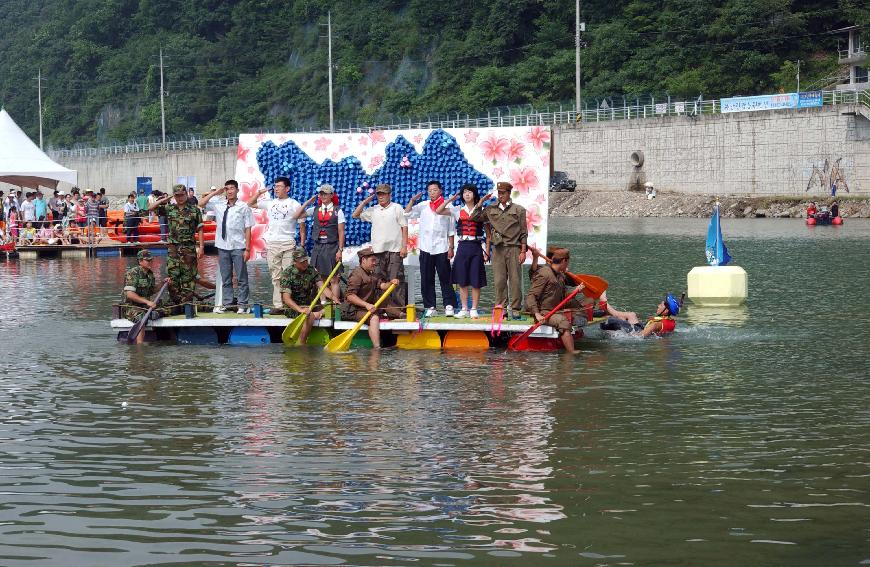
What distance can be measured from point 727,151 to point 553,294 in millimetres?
52785

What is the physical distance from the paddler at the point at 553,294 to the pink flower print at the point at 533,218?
3.08 feet

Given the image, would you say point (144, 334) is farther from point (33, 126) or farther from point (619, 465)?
point (33, 126)

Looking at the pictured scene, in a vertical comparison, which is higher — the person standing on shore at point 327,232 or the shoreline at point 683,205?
the shoreline at point 683,205

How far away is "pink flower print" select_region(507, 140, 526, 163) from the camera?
19.6 metres

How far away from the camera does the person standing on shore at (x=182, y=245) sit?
65.3 feet

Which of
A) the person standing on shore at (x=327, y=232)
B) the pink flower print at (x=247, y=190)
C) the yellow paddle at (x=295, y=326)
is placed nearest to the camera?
the yellow paddle at (x=295, y=326)

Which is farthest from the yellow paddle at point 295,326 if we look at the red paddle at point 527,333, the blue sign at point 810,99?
the blue sign at point 810,99

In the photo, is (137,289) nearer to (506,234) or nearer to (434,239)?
(434,239)

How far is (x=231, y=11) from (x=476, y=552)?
435ft

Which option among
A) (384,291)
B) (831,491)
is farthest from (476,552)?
(384,291)

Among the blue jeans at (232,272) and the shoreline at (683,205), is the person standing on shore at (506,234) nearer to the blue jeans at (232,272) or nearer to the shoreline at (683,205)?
the blue jeans at (232,272)

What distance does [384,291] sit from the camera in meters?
19.0

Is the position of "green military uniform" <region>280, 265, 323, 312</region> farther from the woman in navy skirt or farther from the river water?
the woman in navy skirt

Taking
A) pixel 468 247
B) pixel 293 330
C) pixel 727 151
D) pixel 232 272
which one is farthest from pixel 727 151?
pixel 293 330
